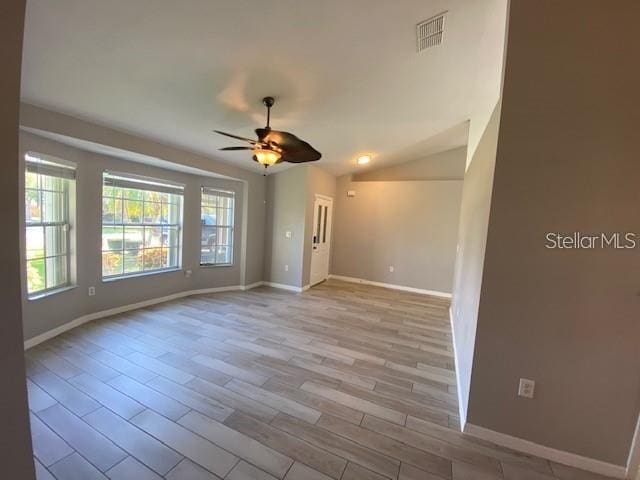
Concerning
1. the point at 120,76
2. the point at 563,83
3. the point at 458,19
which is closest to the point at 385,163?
the point at 458,19

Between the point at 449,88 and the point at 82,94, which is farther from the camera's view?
the point at 449,88

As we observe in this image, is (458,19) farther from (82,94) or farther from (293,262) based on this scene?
(293,262)

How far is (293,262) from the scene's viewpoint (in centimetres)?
551

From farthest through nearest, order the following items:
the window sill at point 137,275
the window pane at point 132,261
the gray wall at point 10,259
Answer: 1. the window pane at point 132,261
2. the window sill at point 137,275
3. the gray wall at point 10,259

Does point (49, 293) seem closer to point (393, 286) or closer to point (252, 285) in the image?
point (252, 285)

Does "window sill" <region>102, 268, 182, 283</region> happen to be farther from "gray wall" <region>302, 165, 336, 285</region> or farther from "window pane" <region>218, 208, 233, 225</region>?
"gray wall" <region>302, 165, 336, 285</region>

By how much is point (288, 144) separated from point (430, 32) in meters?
1.38

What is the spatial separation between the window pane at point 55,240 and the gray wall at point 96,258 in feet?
0.42

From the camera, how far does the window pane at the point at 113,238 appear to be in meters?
3.76

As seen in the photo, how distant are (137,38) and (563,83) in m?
2.74

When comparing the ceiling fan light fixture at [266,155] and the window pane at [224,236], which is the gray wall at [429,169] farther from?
the ceiling fan light fixture at [266,155]

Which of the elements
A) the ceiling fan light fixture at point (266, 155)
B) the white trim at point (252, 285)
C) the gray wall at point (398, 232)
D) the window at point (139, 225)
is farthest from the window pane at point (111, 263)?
the gray wall at point (398, 232)

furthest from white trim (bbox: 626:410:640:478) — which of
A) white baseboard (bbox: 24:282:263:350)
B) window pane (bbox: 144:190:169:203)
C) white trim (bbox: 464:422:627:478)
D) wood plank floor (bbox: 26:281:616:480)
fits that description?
window pane (bbox: 144:190:169:203)

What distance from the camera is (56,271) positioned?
10.6 ft
